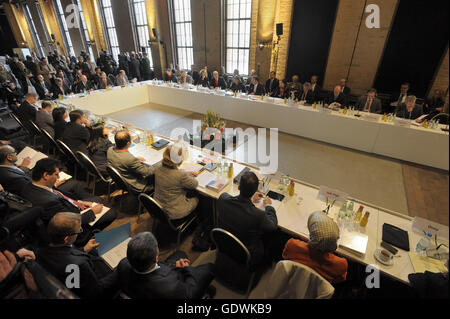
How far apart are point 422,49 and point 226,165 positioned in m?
6.21

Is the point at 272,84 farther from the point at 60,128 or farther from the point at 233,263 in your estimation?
the point at 233,263

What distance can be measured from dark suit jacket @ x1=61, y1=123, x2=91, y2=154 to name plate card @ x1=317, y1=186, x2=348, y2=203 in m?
3.44

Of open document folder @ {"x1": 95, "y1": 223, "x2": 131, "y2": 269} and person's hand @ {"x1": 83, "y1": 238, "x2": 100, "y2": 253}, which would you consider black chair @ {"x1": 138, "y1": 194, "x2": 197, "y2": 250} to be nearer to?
A: open document folder @ {"x1": 95, "y1": 223, "x2": 131, "y2": 269}

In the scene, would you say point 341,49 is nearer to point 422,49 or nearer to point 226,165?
point 422,49

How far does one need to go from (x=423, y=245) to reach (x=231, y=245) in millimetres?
1594

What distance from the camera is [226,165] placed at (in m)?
3.03

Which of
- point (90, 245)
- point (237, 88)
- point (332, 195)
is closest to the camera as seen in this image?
point (90, 245)

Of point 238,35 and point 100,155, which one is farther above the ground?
point 238,35

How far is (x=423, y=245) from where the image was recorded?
1.89m

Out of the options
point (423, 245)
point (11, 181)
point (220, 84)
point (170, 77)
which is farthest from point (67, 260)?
point (170, 77)

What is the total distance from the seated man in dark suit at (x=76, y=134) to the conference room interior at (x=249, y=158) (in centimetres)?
2

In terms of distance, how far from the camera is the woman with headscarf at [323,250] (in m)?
1.61

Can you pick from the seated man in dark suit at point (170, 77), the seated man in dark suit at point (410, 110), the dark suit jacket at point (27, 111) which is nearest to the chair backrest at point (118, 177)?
the dark suit jacket at point (27, 111)

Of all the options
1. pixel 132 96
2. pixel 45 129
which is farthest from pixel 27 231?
pixel 132 96
